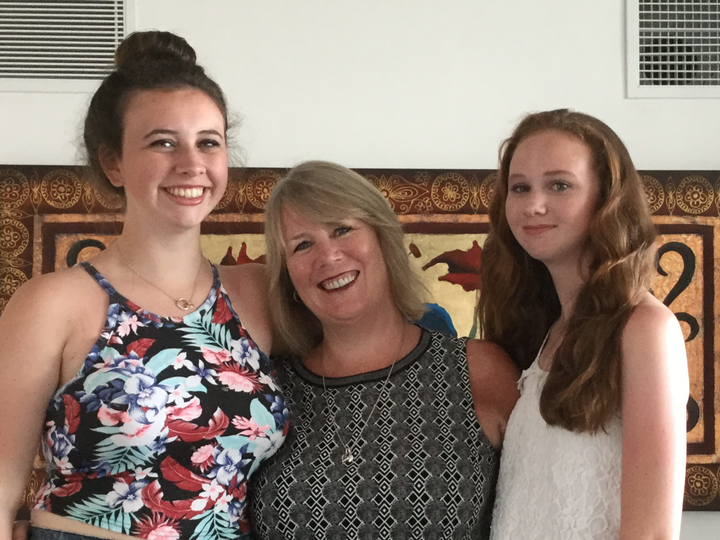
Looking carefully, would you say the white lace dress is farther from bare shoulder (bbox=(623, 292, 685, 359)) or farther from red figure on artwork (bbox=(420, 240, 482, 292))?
red figure on artwork (bbox=(420, 240, 482, 292))

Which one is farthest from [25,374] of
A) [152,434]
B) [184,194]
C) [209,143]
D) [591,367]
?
[591,367]

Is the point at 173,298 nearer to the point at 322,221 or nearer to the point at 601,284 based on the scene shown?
the point at 322,221

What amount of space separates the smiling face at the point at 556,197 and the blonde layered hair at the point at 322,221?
1.15 feet

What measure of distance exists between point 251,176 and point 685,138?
4.56ft

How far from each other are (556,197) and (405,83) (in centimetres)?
109

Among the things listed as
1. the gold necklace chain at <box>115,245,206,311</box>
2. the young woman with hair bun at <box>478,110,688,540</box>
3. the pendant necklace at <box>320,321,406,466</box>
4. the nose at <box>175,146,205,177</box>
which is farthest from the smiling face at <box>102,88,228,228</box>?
the young woman with hair bun at <box>478,110,688,540</box>

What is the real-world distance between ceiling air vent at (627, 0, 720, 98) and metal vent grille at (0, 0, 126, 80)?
1.62 m

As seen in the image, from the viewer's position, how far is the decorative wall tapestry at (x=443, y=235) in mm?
2330

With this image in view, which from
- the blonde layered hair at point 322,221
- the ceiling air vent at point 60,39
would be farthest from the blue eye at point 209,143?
the ceiling air vent at point 60,39

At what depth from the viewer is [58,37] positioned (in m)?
2.43

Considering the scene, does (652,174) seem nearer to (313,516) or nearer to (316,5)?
(316,5)

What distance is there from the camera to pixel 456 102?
2.48 m

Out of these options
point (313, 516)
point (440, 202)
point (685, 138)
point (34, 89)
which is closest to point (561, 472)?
point (313, 516)

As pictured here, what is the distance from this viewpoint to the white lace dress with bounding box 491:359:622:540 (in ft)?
4.67
